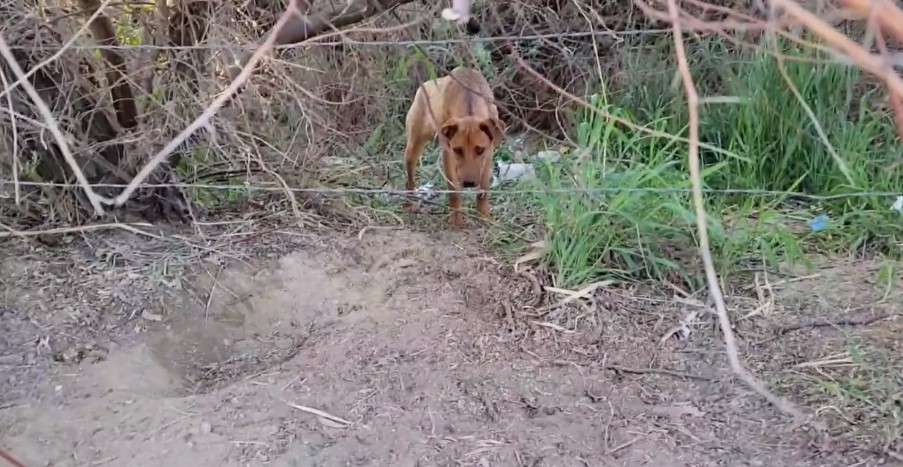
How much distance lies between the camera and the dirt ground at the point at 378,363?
241cm

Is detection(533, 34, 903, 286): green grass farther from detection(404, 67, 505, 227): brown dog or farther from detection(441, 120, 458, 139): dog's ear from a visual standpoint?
detection(441, 120, 458, 139): dog's ear

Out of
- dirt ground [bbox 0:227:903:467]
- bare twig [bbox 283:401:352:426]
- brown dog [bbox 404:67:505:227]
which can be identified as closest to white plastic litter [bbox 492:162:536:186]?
brown dog [bbox 404:67:505:227]

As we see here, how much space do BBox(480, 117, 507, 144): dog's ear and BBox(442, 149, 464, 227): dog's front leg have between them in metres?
0.19

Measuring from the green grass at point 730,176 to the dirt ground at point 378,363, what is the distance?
188 mm

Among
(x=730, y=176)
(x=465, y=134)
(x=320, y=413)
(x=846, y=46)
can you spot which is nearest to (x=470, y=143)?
(x=465, y=134)

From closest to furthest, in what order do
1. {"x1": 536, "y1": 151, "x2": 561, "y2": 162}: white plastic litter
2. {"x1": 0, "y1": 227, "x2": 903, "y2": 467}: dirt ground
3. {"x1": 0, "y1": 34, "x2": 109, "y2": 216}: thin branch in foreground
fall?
1. {"x1": 0, "y1": 34, "x2": 109, "y2": 216}: thin branch in foreground
2. {"x1": 0, "y1": 227, "x2": 903, "y2": 467}: dirt ground
3. {"x1": 536, "y1": 151, "x2": 561, "y2": 162}: white plastic litter

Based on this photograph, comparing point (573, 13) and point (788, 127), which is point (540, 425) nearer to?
point (788, 127)

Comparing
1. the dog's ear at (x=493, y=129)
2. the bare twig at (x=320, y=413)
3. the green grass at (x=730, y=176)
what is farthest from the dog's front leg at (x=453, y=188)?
the bare twig at (x=320, y=413)

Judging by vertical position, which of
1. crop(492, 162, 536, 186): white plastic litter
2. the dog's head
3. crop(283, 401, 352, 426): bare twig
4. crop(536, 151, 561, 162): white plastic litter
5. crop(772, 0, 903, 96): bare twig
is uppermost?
crop(772, 0, 903, 96): bare twig

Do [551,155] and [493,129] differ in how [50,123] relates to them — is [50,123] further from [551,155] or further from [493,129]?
[551,155]

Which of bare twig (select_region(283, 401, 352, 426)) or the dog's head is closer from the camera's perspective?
bare twig (select_region(283, 401, 352, 426))

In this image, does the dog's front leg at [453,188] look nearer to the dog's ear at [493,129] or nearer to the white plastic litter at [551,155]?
the dog's ear at [493,129]

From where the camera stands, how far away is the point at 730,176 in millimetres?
3945

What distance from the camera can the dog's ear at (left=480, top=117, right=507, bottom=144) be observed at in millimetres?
3820
